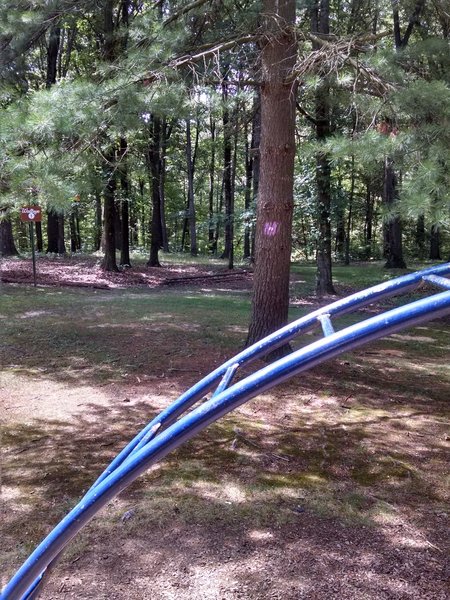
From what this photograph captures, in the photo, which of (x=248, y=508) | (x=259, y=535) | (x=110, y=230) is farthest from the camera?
(x=110, y=230)

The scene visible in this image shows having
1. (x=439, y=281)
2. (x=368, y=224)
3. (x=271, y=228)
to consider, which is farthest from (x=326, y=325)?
(x=368, y=224)

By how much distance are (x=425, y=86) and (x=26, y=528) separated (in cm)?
450

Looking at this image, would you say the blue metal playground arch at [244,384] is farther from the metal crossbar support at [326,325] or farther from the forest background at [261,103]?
the forest background at [261,103]

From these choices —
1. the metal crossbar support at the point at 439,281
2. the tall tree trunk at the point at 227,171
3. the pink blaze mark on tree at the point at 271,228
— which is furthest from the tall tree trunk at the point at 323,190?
the metal crossbar support at the point at 439,281

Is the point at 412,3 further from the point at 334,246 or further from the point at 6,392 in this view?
the point at 334,246

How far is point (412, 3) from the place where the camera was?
5719mm

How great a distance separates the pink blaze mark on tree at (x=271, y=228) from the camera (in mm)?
5941

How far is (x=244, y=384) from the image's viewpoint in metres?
1.39

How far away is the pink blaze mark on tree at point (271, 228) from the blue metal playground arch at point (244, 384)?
13.5 feet

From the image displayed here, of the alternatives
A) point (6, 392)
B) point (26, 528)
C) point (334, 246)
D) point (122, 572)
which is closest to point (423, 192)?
point (122, 572)

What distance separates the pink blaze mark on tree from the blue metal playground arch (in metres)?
4.11

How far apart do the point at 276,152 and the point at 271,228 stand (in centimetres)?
87

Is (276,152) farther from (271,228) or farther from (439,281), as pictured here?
(439,281)

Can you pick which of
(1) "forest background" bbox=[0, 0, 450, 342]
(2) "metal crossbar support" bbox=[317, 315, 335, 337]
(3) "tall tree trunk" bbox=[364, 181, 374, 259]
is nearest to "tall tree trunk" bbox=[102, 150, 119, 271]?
(1) "forest background" bbox=[0, 0, 450, 342]
